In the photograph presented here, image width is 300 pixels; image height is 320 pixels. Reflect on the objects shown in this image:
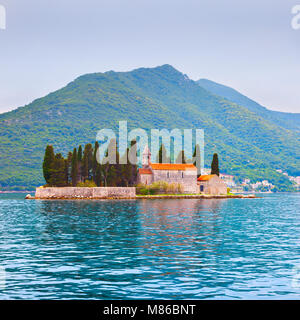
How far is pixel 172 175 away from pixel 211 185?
398 inches

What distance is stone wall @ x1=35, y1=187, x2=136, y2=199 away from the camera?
96188 millimetres

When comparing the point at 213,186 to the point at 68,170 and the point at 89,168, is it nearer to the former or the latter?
the point at 89,168

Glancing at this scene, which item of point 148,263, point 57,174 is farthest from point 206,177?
point 148,263

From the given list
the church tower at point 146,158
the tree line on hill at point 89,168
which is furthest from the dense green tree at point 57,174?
the church tower at point 146,158

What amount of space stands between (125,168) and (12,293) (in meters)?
85.8

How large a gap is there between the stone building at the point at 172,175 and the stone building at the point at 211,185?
3003mm

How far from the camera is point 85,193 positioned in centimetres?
9638

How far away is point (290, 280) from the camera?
58.5 feet

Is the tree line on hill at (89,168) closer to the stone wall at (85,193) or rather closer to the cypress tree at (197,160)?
the stone wall at (85,193)

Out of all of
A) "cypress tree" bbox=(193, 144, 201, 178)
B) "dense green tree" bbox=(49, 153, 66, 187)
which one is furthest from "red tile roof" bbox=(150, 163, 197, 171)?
"dense green tree" bbox=(49, 153, 66, 187)
